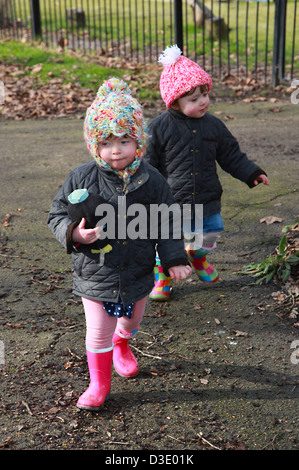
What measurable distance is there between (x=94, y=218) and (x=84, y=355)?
3.20 ft

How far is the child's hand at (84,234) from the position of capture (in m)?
2.80

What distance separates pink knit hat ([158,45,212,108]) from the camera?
12.5 feet

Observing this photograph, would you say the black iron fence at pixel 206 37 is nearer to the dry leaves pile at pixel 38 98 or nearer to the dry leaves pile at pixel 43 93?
the dry leaves pile at pixel 43 93

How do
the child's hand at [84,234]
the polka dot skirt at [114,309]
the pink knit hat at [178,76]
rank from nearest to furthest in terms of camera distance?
the child's hand at [84,234], the polka dot skirt at [114,309], the pink knit hat at [178,76]

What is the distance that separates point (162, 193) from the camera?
309 cm

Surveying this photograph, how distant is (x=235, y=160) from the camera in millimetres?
4070

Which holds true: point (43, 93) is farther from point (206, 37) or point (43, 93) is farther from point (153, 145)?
point (153, 145)

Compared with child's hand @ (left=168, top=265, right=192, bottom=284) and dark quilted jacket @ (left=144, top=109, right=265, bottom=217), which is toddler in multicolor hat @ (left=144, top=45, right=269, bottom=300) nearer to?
dark quilted jacket @ (left=144, top=109, right=265, bottom=217)

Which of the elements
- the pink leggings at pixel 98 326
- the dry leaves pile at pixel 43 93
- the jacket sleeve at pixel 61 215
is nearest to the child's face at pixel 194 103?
the jacket sleeve at pixel 61 215

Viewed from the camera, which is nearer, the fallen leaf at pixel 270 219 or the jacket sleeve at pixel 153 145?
the jacket sleeve at pixel 153 145

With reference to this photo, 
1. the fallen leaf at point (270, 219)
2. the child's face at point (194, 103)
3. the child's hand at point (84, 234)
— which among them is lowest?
the fallen leaf at point (270, 219)

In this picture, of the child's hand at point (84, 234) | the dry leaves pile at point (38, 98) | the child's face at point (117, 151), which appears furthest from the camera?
the dry leaves pile at point (38, 98)

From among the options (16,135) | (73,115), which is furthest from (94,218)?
(73,115)

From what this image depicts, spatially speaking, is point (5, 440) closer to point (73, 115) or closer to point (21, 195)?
point (21, 195)
